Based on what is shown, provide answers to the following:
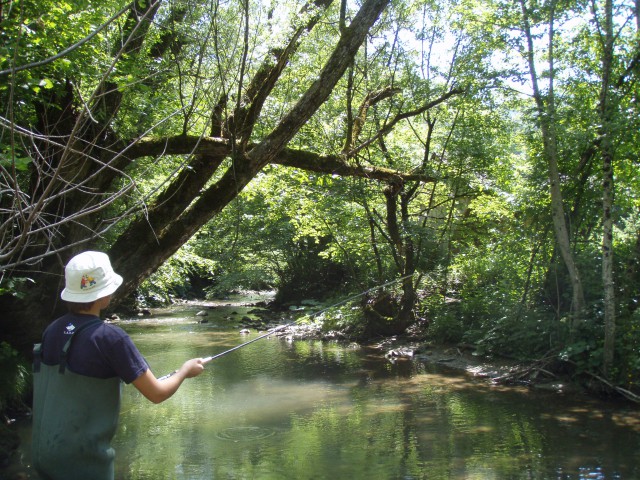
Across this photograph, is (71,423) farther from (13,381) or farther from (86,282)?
(13,381)

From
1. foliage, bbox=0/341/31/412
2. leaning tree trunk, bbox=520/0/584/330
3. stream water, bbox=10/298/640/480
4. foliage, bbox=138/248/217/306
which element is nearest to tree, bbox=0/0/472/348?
foliage, bbox=0/341/31/412

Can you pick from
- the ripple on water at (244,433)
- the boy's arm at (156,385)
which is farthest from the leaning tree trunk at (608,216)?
the boy's arm at (156,385)

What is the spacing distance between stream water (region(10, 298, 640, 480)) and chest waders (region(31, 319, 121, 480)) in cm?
340

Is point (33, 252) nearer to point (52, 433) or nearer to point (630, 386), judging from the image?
point (52, 433)

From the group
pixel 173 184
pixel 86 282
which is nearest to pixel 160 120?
pixel 173 184

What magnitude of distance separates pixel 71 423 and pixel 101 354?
323 millimetres

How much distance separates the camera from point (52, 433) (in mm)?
2414

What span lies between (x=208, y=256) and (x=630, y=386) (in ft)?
61.2

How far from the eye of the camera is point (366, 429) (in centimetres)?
709

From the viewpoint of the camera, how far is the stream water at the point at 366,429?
5715mm

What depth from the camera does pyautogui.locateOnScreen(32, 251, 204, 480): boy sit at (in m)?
2.38

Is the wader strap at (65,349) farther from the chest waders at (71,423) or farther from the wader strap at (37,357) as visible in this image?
the wader strap at (37,357)

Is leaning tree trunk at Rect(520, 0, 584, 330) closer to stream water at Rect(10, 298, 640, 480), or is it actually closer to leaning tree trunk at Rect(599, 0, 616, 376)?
leaning tree trunk at Rect(599, 0, 616, 376)

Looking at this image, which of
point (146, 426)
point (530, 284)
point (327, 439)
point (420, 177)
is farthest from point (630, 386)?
point (146, 426)
